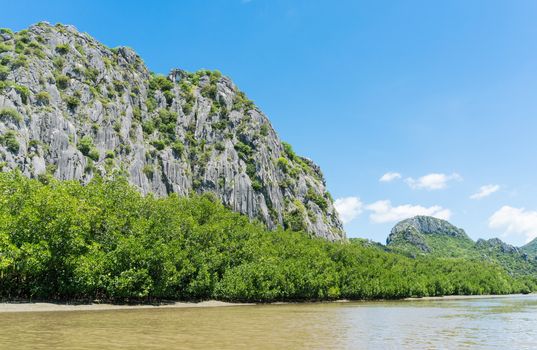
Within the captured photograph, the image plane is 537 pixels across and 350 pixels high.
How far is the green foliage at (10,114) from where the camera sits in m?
105

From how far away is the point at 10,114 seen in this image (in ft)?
347

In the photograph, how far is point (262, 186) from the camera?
530 ft

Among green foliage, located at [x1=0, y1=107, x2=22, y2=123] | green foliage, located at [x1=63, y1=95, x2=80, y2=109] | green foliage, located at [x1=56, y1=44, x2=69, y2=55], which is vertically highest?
green foliage, located at [x1=56, y1=44, x2=69, y2=55]

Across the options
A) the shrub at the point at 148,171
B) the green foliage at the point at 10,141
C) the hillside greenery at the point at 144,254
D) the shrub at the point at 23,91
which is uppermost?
the shrub at the point at 23,91

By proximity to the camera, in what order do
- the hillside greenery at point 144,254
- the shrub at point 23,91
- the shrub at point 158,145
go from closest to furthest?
the hillside greenery at point 144,254
the shrub at point 23,91
the shrub at point 158,145

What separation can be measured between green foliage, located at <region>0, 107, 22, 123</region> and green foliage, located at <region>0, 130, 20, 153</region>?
551cm

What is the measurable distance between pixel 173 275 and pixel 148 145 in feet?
286

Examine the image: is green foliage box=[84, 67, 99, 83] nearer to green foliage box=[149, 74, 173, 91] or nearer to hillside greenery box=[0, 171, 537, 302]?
green foliage box=[149, 74, 173, 91]

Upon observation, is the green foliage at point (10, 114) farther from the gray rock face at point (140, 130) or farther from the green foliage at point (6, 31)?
the green foliage at point (6, 31)

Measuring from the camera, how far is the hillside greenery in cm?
5403

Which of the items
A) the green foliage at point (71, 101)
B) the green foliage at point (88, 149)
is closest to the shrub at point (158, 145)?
the green foliage at point (88, 149)

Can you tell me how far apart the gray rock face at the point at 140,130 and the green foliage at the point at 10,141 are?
0.24m

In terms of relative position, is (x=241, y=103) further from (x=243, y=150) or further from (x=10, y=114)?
(x=10, y=114)

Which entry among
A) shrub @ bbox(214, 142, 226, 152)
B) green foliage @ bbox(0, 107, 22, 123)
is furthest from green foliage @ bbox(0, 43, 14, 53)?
shrub @ bbox(214, 142, 226, 152)
